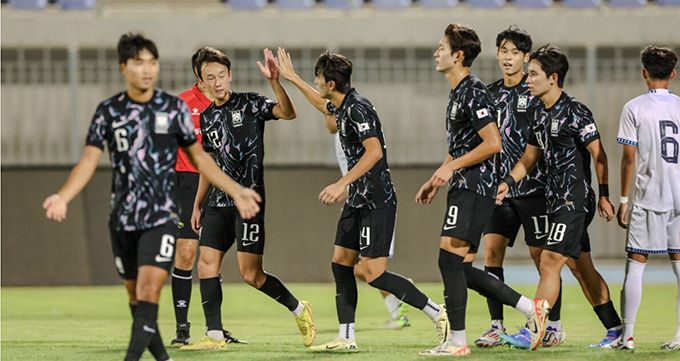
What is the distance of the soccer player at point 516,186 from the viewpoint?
27.4 feet

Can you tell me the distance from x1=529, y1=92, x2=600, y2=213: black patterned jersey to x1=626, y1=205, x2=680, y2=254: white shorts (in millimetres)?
359

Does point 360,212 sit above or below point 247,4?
below

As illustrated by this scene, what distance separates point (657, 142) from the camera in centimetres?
787

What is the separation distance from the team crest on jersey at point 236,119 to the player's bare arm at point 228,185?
202 centimetres

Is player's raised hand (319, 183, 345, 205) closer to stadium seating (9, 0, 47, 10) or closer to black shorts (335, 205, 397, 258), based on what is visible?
black shorts (335, 205, 397, 258)

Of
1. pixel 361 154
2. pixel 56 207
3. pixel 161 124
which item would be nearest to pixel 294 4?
pixel 361 154

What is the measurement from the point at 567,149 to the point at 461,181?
100 centimetres

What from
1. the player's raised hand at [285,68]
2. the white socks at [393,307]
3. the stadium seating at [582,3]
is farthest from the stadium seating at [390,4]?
the player's raised hand at [285,68]

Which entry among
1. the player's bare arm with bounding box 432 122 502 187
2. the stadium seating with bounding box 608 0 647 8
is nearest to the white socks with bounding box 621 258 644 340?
the player's bare arm with bounding box 432 122 502 187

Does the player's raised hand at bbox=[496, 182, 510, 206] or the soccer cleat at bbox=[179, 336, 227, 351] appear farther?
the soccer cleat at bbox=[179, 336, 227, 351]

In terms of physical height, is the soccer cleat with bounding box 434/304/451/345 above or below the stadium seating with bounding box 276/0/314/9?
below

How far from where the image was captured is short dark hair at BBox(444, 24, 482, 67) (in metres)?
7.50

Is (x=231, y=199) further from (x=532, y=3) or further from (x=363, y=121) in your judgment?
(x=532, y=3)

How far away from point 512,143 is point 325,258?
6.76m
